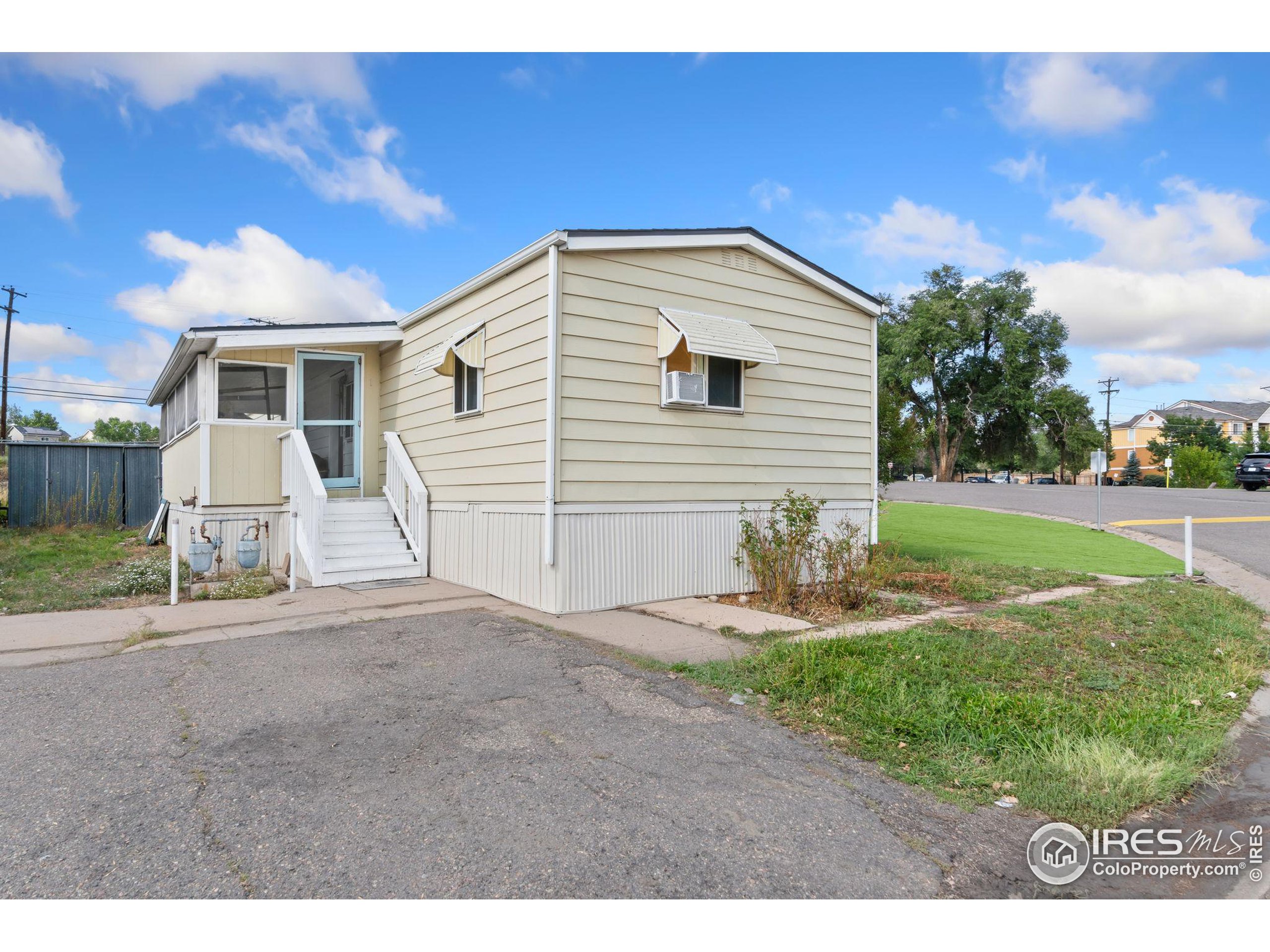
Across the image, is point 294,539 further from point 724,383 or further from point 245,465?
point 724,383

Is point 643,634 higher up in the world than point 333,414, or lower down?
lower down

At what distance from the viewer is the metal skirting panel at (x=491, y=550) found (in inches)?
284

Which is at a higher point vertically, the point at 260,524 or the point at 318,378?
the point at 318,378

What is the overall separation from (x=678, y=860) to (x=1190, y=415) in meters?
79.7

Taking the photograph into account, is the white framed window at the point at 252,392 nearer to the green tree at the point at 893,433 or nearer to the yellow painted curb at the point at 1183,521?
the green tree at the point at 893,433

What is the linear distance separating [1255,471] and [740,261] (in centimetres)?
3050

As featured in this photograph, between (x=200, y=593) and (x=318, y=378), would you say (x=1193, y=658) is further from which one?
(x=318, y=378)

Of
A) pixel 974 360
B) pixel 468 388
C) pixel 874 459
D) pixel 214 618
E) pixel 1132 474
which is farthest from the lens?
pixel 1132 474

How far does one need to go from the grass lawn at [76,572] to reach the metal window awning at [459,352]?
4.05 m

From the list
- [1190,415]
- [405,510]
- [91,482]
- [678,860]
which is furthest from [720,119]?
[1190,415]

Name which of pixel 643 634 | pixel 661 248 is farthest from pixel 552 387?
pixel 643 634

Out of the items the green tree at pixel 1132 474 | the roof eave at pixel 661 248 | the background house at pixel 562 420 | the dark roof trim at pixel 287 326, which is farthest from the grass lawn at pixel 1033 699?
the green tree at pixel 1132 474

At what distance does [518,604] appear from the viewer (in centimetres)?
738

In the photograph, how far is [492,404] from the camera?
796 centimetres
